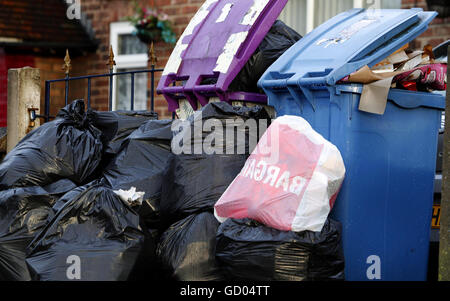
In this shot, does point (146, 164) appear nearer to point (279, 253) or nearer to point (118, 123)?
point (118, 123)

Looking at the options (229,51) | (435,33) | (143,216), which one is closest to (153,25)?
(435,33)

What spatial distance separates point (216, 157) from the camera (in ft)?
11.9

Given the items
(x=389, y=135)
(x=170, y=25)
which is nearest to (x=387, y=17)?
(x=389, y=135)

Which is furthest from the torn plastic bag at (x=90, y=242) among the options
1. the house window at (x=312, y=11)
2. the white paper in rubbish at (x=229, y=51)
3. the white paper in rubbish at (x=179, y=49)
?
the house window at (x=312, y=11)

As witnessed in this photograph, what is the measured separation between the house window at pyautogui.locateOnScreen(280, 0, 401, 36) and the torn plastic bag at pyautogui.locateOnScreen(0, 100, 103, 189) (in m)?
3.43

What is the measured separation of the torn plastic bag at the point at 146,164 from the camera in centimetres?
382

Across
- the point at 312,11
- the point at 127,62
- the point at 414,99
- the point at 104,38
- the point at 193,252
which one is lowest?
the point at 193,252

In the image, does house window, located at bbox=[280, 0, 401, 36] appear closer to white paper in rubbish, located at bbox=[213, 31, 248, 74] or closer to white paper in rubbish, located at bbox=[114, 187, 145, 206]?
white paper in rubbish, located at bbox=[213, 31, 248, 74]

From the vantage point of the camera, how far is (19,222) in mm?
3781

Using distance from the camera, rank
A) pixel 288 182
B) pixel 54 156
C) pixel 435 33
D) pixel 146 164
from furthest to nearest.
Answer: pixel 435 33, pixel 54 156, pixel 146 164, pixel 288 182

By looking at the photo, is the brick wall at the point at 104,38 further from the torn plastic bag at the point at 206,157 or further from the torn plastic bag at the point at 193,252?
the torn plastic bag at the point at 193,252

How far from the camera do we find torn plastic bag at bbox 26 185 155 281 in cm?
330

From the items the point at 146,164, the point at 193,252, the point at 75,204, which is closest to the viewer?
the point at 193,252

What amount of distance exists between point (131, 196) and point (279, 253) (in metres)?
0.95
